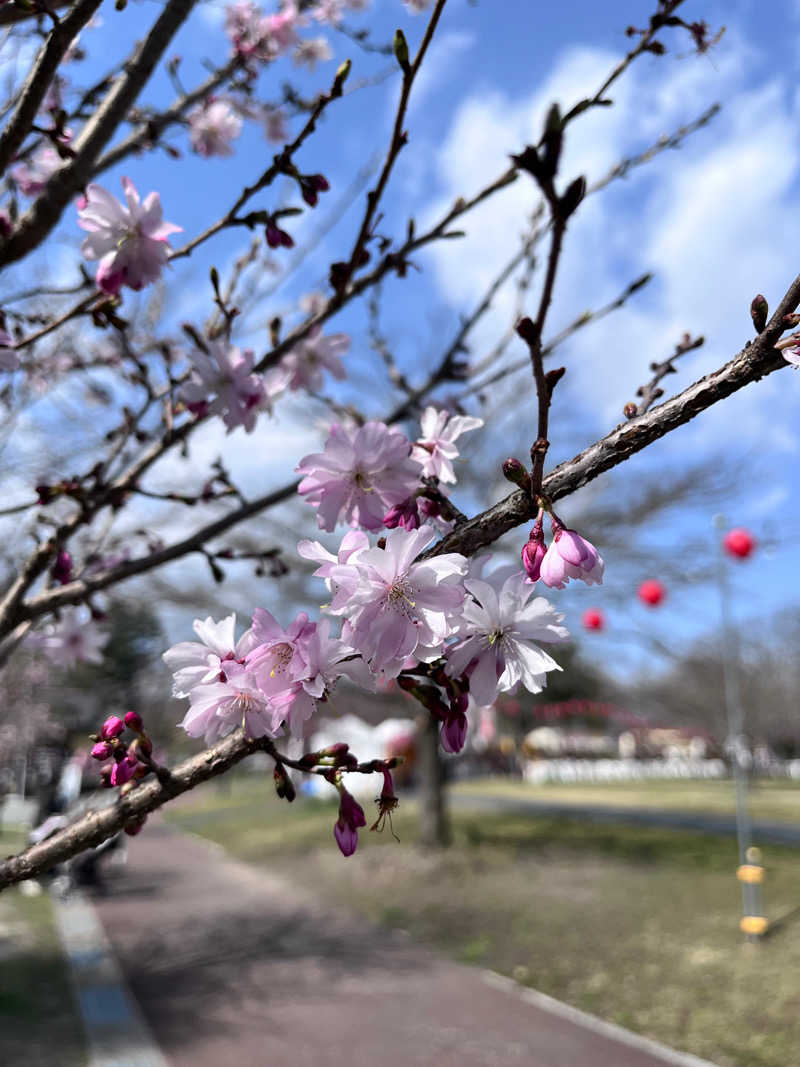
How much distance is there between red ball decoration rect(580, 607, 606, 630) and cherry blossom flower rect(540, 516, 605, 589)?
12.1 m

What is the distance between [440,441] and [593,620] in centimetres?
1157

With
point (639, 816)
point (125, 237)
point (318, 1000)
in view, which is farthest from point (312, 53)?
point (639, 816)

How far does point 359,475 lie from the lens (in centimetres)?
136

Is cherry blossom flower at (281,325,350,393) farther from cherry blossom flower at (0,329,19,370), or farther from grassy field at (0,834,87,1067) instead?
grassy field at (0,834,87,1067)

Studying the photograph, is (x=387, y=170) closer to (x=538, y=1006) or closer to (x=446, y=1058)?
(x=446, y=1058)

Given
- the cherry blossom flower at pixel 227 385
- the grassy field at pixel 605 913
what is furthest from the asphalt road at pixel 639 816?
the cherry blossom flower at pixel 227 385

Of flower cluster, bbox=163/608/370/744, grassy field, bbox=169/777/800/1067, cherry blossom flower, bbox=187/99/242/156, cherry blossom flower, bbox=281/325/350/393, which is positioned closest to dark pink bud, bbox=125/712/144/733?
flower cluster, bbox=163/608/370/744

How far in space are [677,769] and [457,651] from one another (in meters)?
40.3

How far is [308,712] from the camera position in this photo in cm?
113

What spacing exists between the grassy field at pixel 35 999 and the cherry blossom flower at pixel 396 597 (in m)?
4.16

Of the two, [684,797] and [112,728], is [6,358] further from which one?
[684,797]

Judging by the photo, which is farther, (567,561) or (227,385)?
(227,385)

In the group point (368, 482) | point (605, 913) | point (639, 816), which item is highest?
point (368, 482)

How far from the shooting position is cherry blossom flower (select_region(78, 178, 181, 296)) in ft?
A: 6.23
